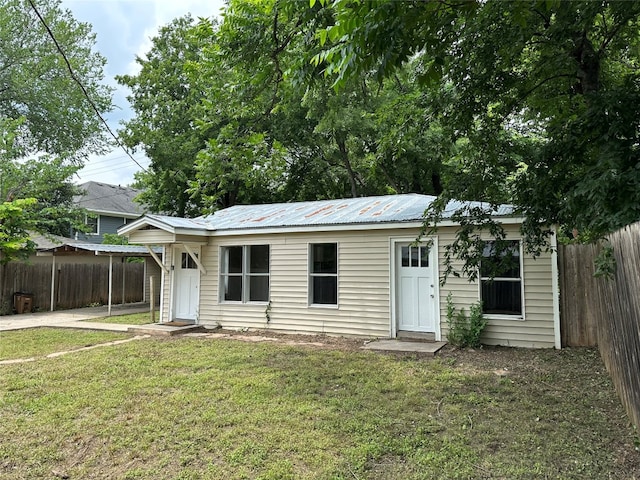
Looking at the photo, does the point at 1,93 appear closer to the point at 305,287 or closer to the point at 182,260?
the point at 182,260

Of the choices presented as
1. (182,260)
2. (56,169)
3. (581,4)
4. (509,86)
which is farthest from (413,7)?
(56,169)

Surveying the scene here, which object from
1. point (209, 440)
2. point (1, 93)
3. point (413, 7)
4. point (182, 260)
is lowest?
point (209, 440)

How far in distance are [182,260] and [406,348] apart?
638cm

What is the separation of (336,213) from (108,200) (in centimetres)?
A: 2161

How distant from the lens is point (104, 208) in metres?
25.2

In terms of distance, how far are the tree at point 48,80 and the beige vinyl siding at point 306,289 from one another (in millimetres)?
12530

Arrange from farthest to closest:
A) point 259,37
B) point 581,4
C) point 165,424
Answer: point 259,37 → point 581,4 → point 165,424

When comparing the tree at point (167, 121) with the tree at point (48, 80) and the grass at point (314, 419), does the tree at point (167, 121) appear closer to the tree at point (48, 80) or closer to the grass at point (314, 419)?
the tree at point (48, 80)

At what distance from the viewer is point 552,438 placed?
3.72 metres

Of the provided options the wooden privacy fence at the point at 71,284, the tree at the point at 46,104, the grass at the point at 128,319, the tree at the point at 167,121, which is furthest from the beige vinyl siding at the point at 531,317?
the tree at the point at 46,104

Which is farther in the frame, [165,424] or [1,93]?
[1,93]

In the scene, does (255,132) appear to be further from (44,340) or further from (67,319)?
(67,319)

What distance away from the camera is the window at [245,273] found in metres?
10.1

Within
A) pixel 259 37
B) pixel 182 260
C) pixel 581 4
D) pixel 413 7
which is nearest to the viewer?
pixel 413 7
